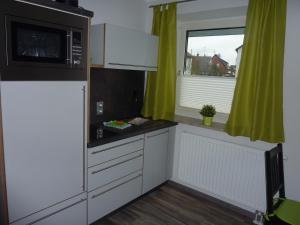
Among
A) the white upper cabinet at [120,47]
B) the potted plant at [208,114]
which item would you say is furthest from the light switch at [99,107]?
the potted plant at [208,114]

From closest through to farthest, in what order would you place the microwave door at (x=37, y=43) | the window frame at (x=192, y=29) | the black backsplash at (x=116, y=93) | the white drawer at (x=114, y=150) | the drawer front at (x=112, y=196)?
the microwave door at (x=37, y=43)
the white drawer at (x=114, y=150)
the drawer front at (x=112, y=196)
the black backsplash at (x=116, y=93)
the window frame at (x=192, y=29)

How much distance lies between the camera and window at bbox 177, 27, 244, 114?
9.35 feet

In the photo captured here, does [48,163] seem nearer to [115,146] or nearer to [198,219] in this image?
[115,146]

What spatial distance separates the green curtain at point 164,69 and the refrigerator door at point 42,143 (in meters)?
1.31

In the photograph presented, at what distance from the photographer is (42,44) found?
1609mm

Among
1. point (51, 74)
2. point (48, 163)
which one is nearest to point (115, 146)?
point (48, 163)

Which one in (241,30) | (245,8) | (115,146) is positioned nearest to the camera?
(115,146)

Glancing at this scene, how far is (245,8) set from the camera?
251 centimetres

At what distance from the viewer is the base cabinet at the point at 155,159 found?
2.72 metres

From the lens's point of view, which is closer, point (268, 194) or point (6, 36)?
point (6, 36)

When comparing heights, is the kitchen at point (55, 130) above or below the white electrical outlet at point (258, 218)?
above

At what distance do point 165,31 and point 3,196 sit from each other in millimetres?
2392

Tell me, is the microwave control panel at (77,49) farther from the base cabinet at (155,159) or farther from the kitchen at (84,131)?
the base cabinet at (155,159)

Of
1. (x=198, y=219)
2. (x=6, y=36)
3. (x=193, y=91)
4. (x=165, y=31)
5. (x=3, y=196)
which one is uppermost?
(x=165, y=31)
